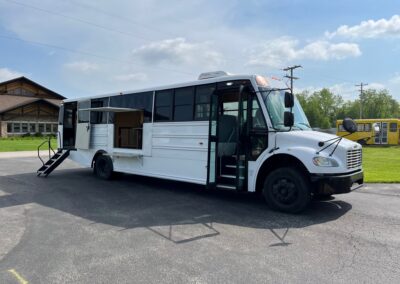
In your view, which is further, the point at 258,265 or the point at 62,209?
the point at 62,209

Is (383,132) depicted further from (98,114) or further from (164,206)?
(164,206)

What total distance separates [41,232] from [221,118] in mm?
4252

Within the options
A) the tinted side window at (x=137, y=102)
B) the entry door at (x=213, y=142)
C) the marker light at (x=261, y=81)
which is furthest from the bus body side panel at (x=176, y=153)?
the marker light at (x=261, y=81)

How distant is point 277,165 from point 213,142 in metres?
1.46

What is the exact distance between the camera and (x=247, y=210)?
6977 mm

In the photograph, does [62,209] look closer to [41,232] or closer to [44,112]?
[41,232]

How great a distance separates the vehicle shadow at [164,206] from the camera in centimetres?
591

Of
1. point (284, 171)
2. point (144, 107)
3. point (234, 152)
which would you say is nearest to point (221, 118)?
point (234, 152)

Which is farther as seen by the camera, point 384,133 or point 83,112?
point 384,133

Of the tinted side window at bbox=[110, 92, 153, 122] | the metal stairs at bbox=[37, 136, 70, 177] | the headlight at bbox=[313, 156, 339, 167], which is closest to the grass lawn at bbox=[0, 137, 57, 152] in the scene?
the metal stairs at bbox=[37, 136, 70, 177]

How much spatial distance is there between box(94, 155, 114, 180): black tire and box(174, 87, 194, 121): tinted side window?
11.0ft

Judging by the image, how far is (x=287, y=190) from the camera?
6703 millimetres

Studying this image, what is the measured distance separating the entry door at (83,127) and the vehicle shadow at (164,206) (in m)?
1.55

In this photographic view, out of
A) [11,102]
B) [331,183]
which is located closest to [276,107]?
[331,183]
